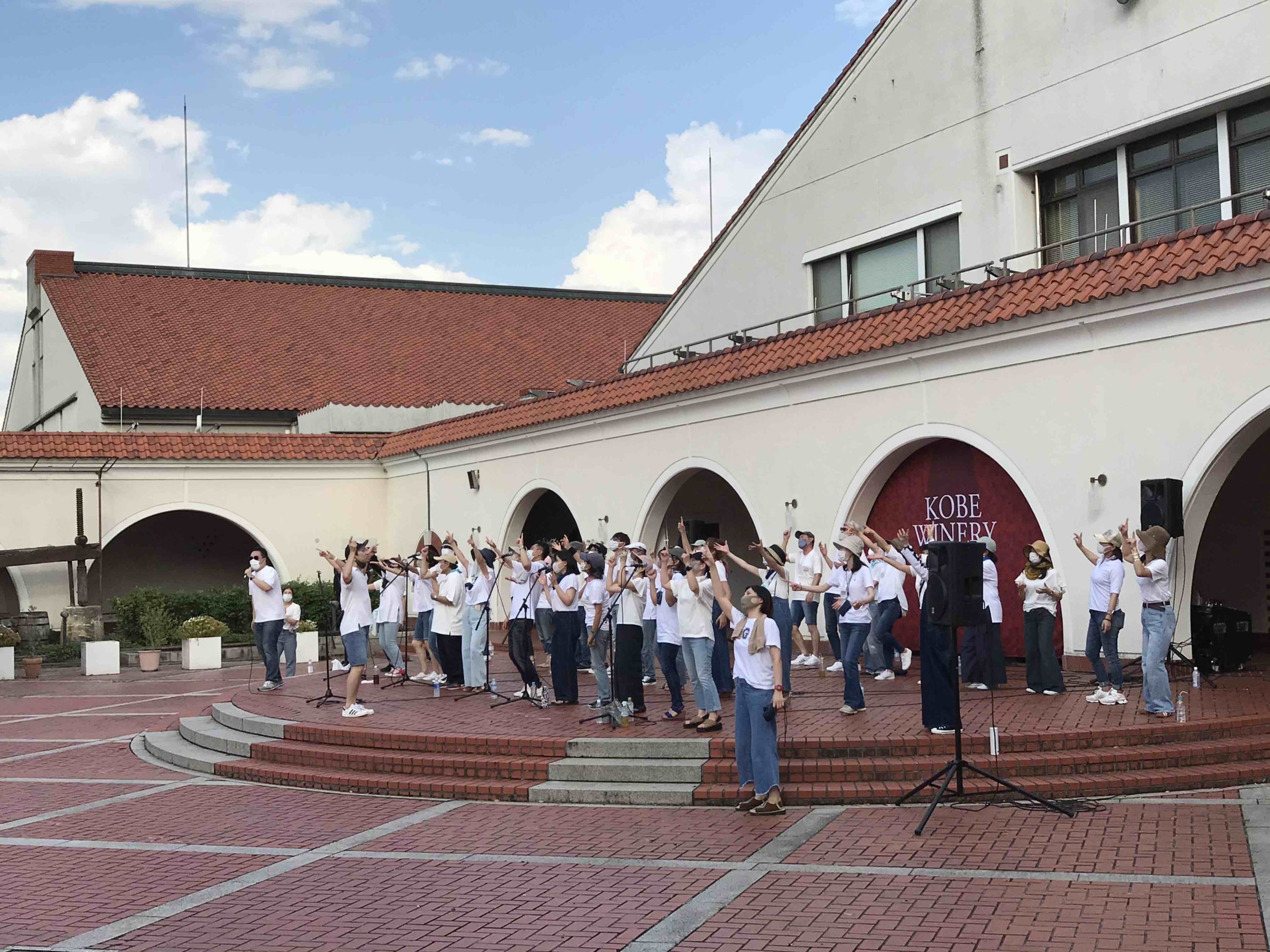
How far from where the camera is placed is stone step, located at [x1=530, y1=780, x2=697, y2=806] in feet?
35.9

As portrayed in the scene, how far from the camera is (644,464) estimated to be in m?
23.1

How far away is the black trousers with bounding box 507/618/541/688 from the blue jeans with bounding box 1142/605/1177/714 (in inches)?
255

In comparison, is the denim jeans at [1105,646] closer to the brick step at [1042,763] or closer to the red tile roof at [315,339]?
the brick step at [1042,763]

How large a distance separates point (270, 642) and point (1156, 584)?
11.5 metres

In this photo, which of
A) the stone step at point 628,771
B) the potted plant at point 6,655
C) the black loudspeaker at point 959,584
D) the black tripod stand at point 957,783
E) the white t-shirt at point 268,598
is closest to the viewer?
the black tripod stand at point 957,783

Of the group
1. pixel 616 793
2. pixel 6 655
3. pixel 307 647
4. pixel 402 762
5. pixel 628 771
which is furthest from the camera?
pixel 307 647

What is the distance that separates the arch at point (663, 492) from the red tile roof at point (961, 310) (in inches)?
48.8

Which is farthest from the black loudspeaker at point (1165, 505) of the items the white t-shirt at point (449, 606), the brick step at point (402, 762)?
the white t-shirt at point (449, 606)

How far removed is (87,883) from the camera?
8.84 m

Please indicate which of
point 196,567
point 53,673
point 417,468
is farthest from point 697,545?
point 196,567

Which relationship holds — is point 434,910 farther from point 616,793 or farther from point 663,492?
point 663,492

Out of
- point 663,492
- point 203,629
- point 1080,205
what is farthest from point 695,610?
point 203,629

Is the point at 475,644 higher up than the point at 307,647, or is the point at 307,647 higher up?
the point at 475,644

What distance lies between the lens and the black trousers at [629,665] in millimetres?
13312
